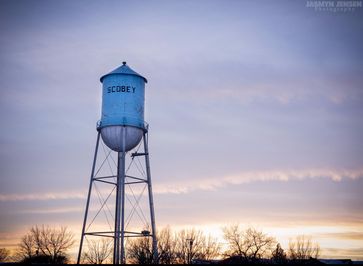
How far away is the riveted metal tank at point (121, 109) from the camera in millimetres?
28000

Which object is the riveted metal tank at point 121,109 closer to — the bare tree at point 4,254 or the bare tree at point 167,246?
the bare tree at point 167,246

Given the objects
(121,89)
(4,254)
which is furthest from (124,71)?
(4,254)

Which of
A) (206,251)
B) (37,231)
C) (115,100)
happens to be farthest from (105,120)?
(37,231)

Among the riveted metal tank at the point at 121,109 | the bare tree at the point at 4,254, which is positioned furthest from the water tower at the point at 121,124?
Result: the bare tree at the point at 4,254

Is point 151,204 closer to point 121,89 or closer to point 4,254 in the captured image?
point 121,89

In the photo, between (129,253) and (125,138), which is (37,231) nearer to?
(129,253)

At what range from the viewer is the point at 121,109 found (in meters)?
28.0

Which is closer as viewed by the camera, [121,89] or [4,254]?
[121,89]

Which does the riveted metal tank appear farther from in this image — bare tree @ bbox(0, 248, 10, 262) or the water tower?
bare tree @ bbox(0, 248, 10, 262)

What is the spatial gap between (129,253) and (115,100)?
67.3 feet

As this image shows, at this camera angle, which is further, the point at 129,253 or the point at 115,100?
the point at 129,253

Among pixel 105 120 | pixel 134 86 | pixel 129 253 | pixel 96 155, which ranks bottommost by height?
pixel 129 253

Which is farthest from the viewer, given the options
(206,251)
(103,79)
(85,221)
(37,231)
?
(37,231)

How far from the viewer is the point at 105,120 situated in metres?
28.3
